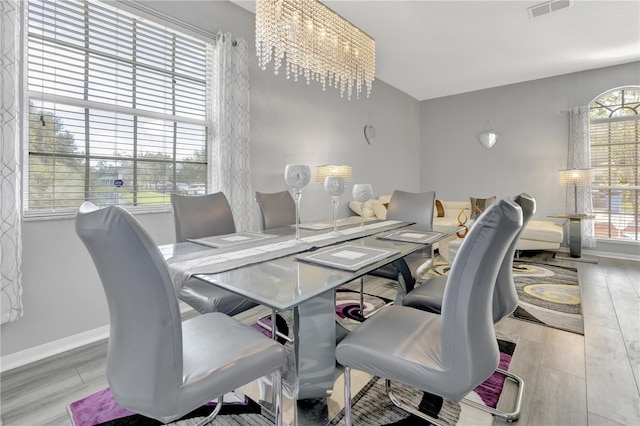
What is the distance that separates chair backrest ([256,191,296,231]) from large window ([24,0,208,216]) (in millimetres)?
747

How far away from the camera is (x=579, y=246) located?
4445 millimetres

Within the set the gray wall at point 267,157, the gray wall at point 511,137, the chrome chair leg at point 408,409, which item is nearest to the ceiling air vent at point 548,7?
the gray wall at point 267,157

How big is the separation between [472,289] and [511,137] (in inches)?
222

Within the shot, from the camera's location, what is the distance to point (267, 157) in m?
3.34

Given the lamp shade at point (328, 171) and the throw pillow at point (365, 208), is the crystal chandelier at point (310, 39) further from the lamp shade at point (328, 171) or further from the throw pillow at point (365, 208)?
the throw pillow at point (365, 208)

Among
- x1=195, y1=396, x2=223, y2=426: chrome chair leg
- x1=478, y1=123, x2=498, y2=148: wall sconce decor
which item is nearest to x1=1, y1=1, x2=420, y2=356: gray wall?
x1=478, y1=123, x2=498, y2=148: wall sconce decor

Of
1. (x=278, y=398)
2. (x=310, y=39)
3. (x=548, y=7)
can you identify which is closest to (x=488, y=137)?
(x=548, y=7)

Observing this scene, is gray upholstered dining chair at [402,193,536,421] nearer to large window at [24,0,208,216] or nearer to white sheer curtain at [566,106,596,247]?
large window at [24,0,208,216]

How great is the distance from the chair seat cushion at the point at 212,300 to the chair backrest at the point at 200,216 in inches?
16.1

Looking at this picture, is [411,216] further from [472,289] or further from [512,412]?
[472,289]

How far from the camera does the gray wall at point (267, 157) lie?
1948 millimetres

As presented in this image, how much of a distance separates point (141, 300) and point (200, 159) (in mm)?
2250

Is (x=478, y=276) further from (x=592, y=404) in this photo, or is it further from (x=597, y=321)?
(x=597, y=321)

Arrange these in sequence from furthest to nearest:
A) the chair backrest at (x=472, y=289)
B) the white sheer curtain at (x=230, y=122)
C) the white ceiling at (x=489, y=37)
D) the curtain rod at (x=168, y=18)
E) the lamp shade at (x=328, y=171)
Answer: the lamp shade at (x=328, y=171) → the white ceiling at (x=489, y=37) → the white sheer curtain at (x=230, y=122) → the curtain rod at (x=168, y=18) → the chair backrest at (x=472, y=289)
